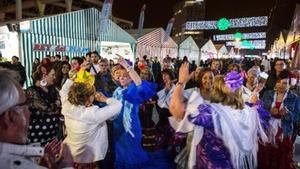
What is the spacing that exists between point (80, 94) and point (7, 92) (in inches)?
89.5

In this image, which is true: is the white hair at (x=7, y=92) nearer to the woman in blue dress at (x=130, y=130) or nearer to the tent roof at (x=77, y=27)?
the woman in blue dress at (x=130, y=130)

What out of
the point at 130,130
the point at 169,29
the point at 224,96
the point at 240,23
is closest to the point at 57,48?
the point at 169,29

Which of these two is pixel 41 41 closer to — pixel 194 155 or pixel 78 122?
pixel 78 122

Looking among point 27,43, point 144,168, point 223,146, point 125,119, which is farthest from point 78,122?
point 27,43

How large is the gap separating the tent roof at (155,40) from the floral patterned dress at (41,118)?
16120 millimetres

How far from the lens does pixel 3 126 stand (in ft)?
5.23

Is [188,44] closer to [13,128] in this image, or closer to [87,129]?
[87,129]

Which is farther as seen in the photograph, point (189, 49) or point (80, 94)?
Answer: point (189, 49)

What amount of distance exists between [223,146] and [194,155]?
356mm

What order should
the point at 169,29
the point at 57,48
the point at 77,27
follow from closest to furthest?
1. the point at 57,48
2. the point at 77,27
3. the point at 169,29

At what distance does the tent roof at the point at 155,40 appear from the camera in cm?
2138

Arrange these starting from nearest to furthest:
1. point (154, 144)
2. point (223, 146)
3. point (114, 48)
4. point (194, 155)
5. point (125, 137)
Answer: point (223, 146) → point (194, 155) → point (125, 137) → point (154, 144) → point (114, 48)

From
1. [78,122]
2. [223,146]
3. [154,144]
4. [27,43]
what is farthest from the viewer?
[27,43]

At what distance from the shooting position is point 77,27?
639 inches
